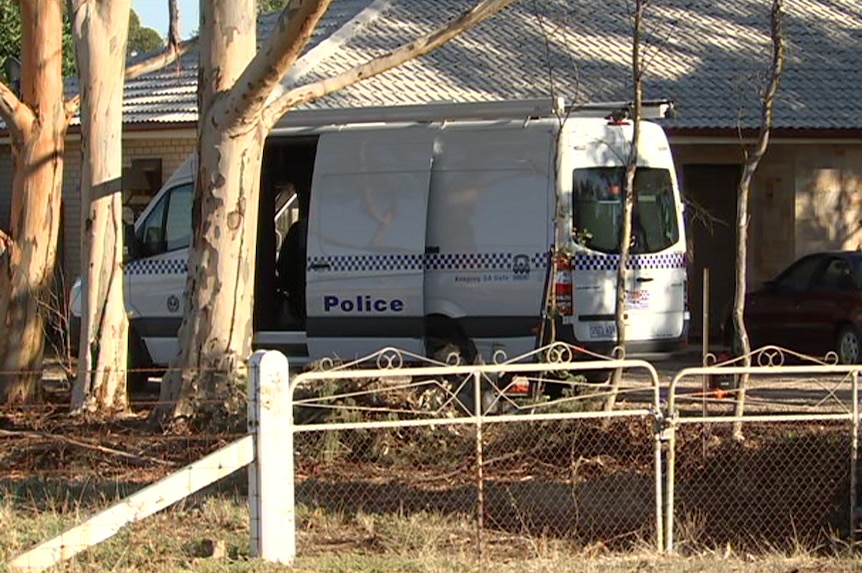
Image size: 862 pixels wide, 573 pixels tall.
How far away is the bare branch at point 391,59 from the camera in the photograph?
39.7 feet

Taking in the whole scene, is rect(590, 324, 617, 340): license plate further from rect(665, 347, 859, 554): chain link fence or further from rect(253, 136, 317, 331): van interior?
rect(253, 136, 317, 331): van interior

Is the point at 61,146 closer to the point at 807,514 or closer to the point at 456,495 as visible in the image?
the point at 456,495

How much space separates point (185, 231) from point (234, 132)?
379 cm

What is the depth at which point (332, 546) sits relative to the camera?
990 centimetres

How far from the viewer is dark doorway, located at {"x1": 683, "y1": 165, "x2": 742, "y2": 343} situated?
73.0 ft

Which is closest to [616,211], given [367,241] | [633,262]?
[633,262]

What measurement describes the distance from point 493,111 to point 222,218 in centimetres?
331

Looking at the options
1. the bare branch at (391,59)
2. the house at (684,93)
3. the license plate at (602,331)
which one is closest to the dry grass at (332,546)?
the bare branch at (391,59)

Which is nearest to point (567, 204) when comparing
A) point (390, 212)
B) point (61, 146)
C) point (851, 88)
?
point (390, 212)

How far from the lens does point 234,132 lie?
12.5m

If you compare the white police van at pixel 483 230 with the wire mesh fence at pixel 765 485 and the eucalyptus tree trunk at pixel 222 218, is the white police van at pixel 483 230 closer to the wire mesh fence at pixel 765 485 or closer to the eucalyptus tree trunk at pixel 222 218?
the eucalyptus tree trunk at pixel 222 218

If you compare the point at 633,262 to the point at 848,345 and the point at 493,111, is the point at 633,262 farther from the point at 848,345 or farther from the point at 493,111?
the point at 848,345

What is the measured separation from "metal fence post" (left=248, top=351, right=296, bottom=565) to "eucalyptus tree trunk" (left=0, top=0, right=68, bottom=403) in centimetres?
664

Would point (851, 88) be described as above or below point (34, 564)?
above
